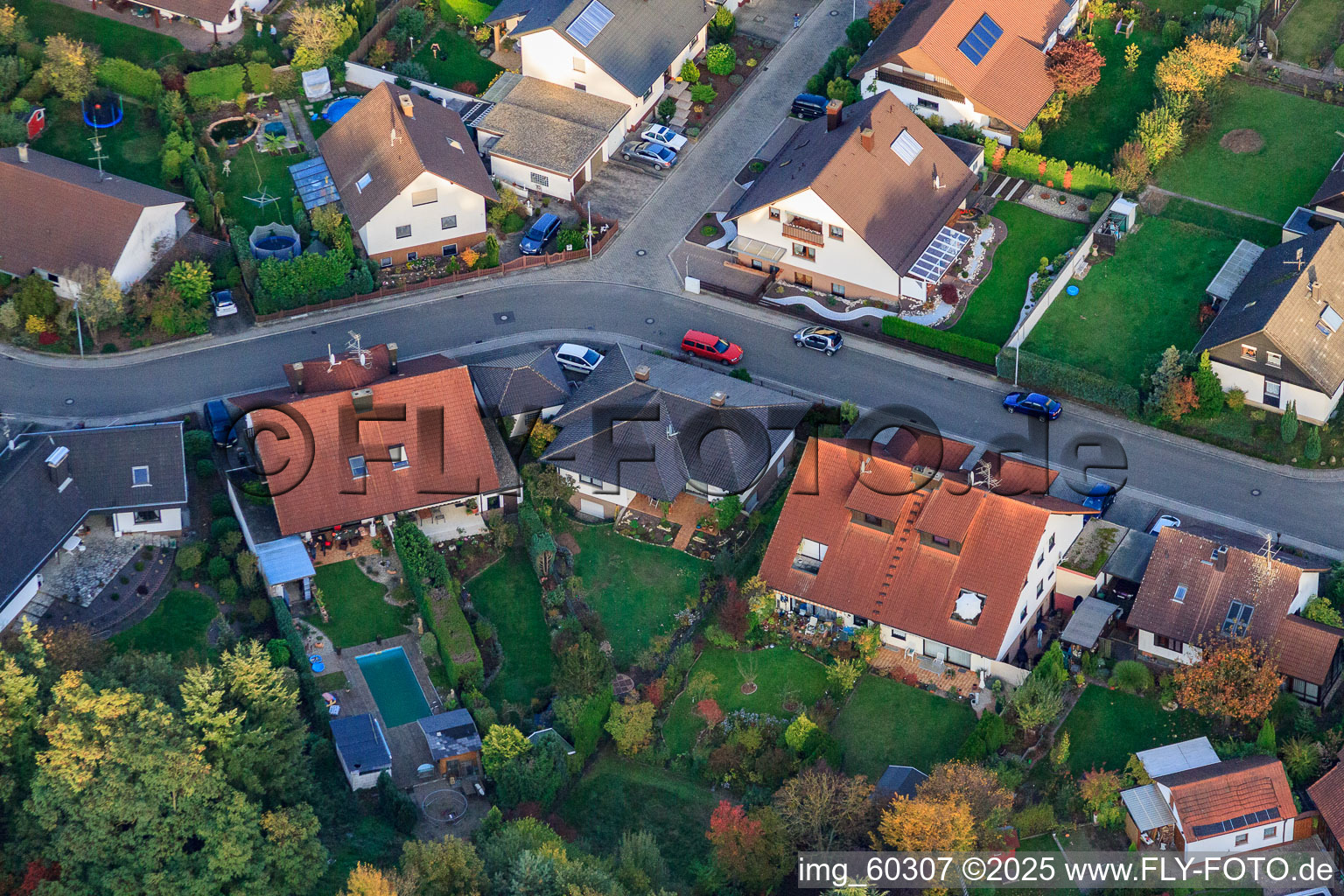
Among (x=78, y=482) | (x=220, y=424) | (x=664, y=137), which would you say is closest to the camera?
(x=78, y=482)

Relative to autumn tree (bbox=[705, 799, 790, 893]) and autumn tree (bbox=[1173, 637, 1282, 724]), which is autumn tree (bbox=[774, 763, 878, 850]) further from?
autumn tree (bbox=[1173, 637, 1282, 724])

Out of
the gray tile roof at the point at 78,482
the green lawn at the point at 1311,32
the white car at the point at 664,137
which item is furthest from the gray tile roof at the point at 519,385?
the green lawn at the point at 1311,32

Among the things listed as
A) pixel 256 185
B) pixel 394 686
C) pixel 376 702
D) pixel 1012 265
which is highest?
pixel 1012 265

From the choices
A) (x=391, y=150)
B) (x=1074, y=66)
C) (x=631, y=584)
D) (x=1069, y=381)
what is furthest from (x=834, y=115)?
(x=631, y=584)

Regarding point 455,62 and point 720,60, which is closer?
point 720,60

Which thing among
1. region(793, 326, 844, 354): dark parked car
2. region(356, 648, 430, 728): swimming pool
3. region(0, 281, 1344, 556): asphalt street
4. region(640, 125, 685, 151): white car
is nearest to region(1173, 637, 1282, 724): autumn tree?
region(0, 281, 1344, 556): asphalt street

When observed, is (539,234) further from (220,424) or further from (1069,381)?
(1069,381)

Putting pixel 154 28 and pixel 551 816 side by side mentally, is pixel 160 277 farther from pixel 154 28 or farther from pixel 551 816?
pixel 551 816
